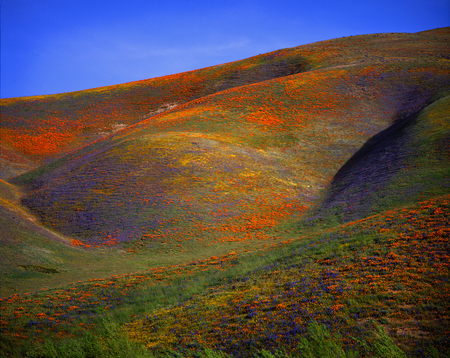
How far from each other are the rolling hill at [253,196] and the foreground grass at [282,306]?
7cm

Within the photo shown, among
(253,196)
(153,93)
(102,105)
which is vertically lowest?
(253,196)

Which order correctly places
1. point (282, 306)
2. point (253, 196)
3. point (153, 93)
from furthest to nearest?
point (153, 93) → point (253, 196) → point (282, 306)

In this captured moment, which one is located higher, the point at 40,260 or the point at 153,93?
the point at 153,93

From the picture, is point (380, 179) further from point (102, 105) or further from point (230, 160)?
point (102, 105)

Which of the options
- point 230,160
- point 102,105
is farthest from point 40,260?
point 102,105

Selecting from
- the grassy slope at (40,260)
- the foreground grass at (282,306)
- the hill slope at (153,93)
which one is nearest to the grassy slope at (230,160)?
the grassy slope at (40,260)

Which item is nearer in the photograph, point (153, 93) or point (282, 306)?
point (282, 306)

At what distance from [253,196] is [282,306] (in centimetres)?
1999

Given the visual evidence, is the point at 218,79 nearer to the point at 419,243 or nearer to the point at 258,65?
the point at 258,65

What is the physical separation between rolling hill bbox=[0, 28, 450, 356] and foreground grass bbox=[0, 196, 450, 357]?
0.24ft

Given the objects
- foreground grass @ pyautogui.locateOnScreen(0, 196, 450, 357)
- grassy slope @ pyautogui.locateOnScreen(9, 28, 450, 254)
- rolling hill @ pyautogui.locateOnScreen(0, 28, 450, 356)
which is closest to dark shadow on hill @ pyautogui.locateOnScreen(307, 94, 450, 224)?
rolling hill @ pyautogui.locateOnScreen(0, 28, 450, 356)

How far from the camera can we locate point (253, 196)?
28.5 m

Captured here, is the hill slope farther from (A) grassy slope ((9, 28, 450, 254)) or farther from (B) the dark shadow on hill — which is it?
(B) the dark shadow on hill

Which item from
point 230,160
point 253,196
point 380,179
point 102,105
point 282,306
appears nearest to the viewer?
point 282,306
